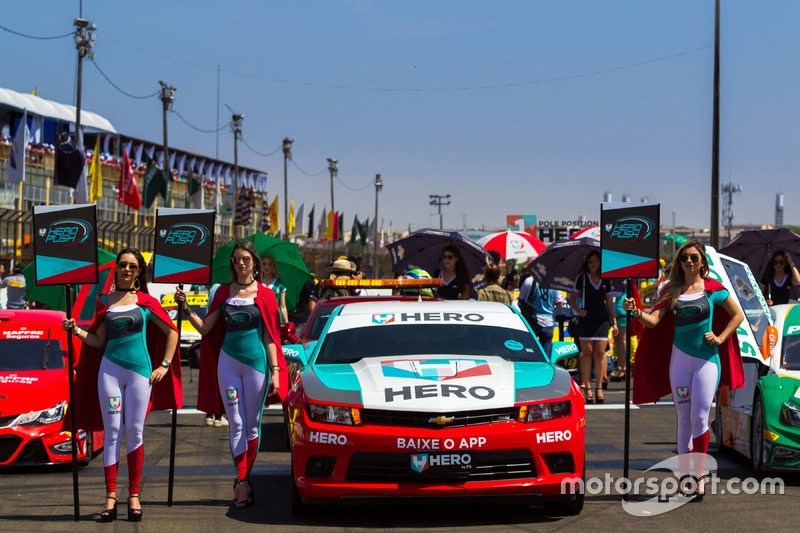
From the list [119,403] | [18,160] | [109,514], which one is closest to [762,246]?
[119,403]

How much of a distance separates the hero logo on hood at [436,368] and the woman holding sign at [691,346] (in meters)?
1.17

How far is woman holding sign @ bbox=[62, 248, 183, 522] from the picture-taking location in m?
7.00

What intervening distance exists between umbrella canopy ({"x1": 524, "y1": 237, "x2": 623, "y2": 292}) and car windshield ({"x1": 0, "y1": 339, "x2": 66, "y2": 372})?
6860 mm

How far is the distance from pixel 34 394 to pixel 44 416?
0.25 meters

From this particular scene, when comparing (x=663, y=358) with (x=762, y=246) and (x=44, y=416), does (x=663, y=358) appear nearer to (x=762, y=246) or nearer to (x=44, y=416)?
(x=44, y=416)

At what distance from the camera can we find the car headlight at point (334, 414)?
6.50 meters

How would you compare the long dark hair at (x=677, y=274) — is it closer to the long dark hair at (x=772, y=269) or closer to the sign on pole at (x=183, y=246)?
the sign on pole at (x=183, y=246)

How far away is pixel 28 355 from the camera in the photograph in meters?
9.86

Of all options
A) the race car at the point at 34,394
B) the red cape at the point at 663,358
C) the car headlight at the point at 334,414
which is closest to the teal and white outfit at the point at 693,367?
the red cape at the point at 663,358

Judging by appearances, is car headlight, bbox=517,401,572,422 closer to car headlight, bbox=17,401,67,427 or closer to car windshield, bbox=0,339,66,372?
car headlight, bbox=17,401,67,427

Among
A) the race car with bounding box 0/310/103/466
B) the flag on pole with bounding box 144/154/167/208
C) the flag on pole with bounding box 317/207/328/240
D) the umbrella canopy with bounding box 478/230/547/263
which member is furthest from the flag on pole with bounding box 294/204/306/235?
the race car with bounding box 0/310/103/466

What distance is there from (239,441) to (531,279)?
9.32 metres

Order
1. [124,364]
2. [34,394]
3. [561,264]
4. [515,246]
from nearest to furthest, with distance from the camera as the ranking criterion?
[124,364]
[34,394]
[561,264]
[515,246]

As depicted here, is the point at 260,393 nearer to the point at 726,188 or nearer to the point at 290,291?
the point at 290,291
